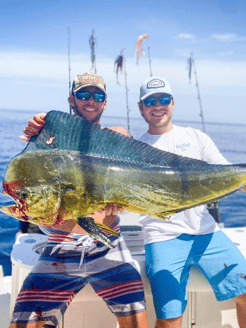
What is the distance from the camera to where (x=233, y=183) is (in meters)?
1.71

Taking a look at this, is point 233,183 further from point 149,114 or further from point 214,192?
point 149,114

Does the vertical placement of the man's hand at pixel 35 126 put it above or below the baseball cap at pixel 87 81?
below

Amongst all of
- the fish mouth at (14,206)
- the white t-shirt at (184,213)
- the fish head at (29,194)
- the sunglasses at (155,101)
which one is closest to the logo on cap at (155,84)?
the sunglasses at (155,101)

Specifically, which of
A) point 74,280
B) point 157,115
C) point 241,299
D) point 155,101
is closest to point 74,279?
point 74,280

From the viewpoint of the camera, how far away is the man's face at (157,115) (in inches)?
107

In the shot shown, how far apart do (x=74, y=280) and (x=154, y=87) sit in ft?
5.70

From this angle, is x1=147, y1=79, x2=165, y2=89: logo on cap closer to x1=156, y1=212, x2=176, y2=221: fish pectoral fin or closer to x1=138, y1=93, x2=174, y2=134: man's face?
x1=138, y1=93, x2=174, y2=134: man's face

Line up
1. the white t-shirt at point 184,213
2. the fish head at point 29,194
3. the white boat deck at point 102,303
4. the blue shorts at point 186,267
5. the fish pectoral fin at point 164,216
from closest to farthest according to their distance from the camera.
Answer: the fish head at point 29,194 < the fish pectoral fin at point 164,216 < the blue shorts at point 186,267 < the white boat deck at point 102,303 < the white t-shirt at point 184,213

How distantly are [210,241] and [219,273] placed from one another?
240mm

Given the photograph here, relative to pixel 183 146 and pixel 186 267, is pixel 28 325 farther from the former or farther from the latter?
pixel 183 146

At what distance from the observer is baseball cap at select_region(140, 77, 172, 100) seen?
9.18 feet

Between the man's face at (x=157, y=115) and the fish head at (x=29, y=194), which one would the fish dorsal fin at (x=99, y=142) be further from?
the man's face at (x=157, y=115)

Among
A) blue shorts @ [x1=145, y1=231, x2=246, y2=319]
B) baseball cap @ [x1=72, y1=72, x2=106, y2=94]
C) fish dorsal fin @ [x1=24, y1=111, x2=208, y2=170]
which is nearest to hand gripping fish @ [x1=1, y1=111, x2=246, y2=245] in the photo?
fish dorsal fin @ [x1=24, y1=111, x2=208, y2=170]

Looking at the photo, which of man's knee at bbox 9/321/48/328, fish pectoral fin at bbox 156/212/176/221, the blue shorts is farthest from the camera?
the blue shorts
